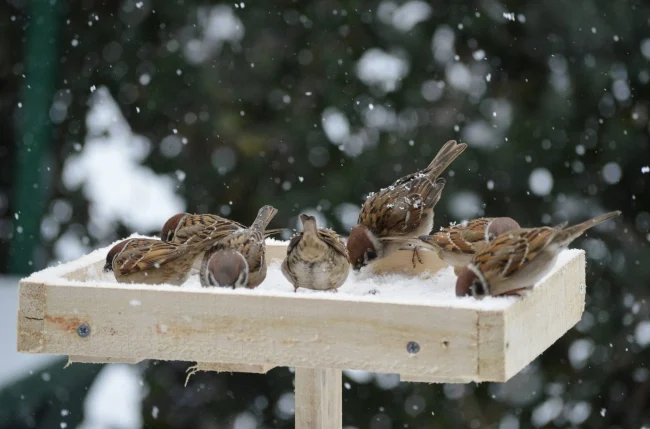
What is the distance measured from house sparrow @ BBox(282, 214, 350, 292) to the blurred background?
117 cm

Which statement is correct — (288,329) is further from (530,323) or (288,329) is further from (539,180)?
(539,180)

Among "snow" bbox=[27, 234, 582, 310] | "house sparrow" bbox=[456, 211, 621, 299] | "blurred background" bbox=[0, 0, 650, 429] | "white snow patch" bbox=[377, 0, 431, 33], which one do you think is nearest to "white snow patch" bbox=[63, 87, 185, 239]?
"blurred background" bbox=[0, 0, 650, 429]

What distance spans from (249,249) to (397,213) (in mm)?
492

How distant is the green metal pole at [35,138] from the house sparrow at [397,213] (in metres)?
1.61

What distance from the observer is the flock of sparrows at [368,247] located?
88.1 inches

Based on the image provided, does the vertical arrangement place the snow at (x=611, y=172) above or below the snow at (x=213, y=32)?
below

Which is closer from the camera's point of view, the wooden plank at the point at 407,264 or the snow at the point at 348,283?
the snow at the point at 348,283

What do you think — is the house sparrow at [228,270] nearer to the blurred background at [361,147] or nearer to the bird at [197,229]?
the bird at [197,229]

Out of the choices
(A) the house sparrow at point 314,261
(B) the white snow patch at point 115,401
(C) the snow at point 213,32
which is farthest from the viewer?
(B) the white snow patch at point 115,401

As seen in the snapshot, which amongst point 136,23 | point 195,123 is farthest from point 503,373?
point 136,23

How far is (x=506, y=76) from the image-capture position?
3.72m

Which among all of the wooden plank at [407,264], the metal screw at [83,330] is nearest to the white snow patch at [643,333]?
the wooden plank at [407,264]

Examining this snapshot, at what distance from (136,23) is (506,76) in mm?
1256

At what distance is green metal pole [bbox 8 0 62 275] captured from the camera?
4082mm
